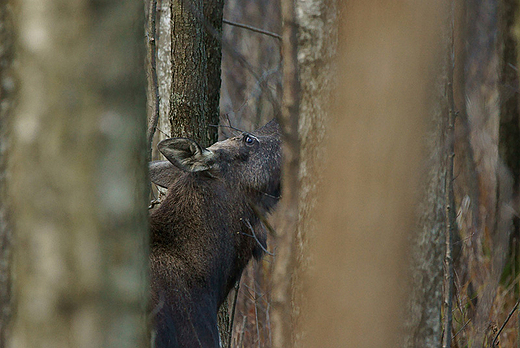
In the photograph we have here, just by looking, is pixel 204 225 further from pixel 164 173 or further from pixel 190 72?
pixel 190 72

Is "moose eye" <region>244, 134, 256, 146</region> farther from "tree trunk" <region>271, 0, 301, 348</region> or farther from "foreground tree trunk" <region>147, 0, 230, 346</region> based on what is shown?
"tree trunk" <region>271, 0, 301, 348</region>

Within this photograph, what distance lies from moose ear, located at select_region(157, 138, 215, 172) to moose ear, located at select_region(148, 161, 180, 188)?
1.64ft

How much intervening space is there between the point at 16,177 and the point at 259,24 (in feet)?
58.1

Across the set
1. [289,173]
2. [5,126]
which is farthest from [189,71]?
[5,126]

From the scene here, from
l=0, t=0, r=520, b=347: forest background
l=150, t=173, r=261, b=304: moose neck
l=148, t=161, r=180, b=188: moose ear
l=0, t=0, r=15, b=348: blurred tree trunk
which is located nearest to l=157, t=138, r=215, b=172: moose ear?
l=150, t=173, r=261, b=304: moose neck

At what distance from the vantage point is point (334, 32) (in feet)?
8.18

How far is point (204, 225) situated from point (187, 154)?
62cm

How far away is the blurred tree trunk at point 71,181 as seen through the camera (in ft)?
5.25

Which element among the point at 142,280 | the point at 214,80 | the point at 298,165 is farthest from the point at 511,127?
the point at 142,280

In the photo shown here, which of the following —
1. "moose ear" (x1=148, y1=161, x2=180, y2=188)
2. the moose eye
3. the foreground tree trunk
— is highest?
the foreground tree trunk

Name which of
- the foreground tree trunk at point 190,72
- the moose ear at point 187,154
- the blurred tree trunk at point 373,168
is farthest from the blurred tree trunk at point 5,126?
the foreground tree trunk at point 190,72

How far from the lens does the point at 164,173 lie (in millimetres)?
6477

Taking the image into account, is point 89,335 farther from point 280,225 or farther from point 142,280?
point 280,225

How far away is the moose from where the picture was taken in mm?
5426
